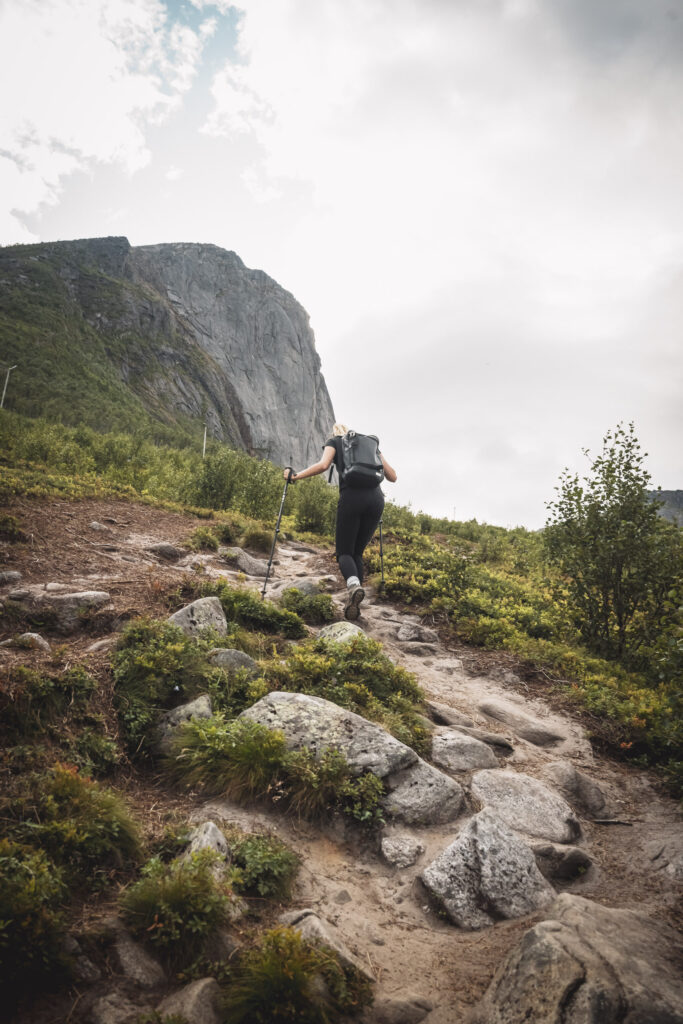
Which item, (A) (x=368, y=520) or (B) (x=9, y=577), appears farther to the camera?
(A) (x=368, y=520)

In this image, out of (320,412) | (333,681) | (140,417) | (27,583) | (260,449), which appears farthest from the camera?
(320,412)

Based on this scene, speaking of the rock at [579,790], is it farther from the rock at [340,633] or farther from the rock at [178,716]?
the rock at [178,716]

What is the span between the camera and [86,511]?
34.6 feet

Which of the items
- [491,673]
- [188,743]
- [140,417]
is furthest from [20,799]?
[140,417]

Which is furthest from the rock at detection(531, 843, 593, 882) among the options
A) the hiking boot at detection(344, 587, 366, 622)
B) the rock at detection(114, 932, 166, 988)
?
the hiking boot at detection(344, 587, 366, 622)

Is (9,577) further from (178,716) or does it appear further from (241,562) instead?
(241,562)

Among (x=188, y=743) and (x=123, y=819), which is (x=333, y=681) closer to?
(x=188, y=743)

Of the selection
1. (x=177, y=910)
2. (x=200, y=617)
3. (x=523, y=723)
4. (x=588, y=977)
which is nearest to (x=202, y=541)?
(x=200, y=617)

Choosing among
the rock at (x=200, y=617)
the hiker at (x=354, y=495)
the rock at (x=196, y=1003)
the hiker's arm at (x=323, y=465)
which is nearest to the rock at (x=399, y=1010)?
the rock at (x=196, y=1003)

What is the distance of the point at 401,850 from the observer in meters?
3.68

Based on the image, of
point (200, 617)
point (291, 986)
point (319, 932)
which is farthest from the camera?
point (200, 617)

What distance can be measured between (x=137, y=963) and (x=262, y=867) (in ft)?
2.95

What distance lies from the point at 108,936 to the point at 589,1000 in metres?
2.27

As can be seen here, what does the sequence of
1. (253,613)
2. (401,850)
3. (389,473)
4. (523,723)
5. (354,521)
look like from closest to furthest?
(401,850) < (523,723) < (253,613) < (354,521) < (389,473)
